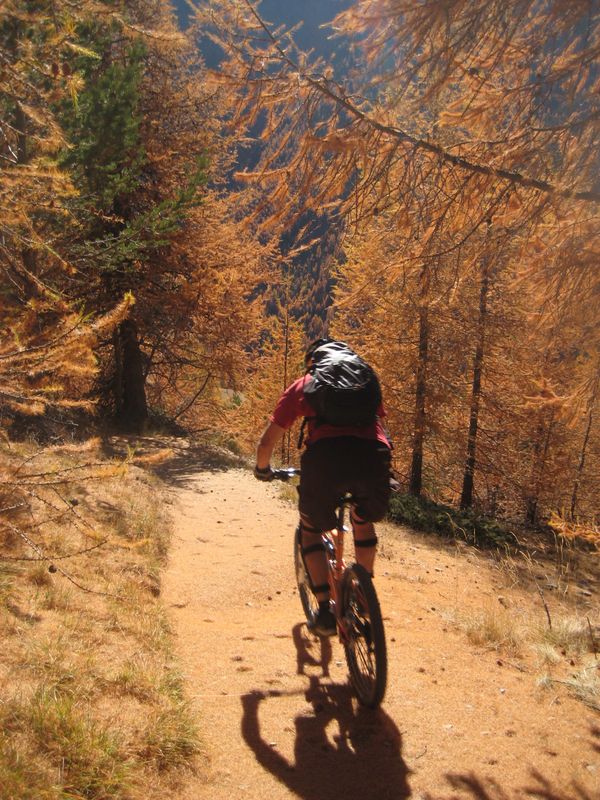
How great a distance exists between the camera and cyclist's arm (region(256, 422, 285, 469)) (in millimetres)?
3484

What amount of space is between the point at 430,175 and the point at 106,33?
9675 millimetres

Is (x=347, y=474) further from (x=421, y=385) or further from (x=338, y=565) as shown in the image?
(x=421, y=385)

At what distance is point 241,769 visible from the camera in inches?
104

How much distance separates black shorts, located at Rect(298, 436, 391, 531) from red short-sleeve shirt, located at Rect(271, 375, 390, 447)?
35 mm

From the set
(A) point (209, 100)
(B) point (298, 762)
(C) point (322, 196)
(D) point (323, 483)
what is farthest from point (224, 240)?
(B) point (298, 762)

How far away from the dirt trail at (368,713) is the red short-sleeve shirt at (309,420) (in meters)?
1.53

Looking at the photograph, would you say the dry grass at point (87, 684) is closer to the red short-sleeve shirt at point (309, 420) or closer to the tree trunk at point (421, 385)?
the red short-sleeve shirt at point (309, 420)

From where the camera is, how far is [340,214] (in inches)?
180

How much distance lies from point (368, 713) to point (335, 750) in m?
0.34

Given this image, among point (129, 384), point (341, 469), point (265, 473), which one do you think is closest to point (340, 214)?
point (265, 473)

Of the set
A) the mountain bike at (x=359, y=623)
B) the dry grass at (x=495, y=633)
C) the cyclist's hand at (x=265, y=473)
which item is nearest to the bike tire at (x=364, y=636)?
the mountain bike at (x=359, y=623)

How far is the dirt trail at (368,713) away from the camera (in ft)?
8.56

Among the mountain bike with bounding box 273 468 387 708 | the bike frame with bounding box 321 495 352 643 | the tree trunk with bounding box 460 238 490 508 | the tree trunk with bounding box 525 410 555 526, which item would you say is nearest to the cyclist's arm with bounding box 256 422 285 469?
the mountain bike with bounding box 273 468 387 708

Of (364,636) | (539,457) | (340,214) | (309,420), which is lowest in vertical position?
(539,457)
